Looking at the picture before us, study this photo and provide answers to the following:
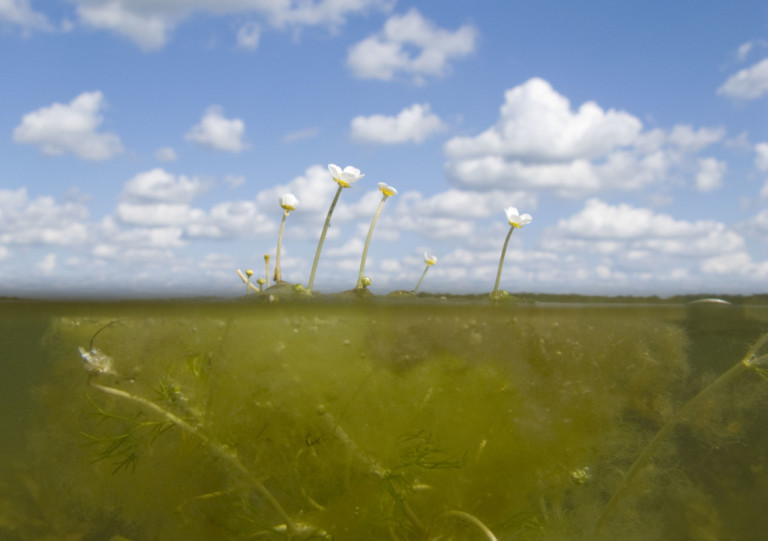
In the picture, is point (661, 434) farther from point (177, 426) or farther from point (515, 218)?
point (177, 426)

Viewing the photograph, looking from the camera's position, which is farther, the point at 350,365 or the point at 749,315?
the point at 749,315

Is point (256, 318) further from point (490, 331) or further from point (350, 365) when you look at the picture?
point (490, 331)

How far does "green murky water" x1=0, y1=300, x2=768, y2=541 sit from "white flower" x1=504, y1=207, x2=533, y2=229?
25.1 inches

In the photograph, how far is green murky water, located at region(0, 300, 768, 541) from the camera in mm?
2979

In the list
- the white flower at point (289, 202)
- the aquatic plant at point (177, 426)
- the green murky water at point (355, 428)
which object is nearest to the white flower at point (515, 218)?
the green murky water at point (355, 428)

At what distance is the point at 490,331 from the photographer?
3373 millimetres

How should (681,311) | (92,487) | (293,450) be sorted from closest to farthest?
(293,450) < (92,487) < (681,311)

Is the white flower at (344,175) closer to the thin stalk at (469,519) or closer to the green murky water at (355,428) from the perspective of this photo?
the green murky water at (355,428)

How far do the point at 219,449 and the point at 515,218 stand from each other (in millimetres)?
2235

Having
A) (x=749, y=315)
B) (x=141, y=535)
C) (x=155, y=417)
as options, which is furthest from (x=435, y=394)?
(x=749, y=315)

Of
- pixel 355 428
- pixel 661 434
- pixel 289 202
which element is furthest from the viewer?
pixel 289 202

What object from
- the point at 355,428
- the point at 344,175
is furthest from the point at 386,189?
the point at 355,428

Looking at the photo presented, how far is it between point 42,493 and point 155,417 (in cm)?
87

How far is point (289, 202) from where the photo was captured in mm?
3828
